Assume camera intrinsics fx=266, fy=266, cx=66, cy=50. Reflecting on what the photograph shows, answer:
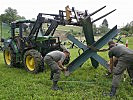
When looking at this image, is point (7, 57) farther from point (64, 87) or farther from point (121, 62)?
point (121, 62)

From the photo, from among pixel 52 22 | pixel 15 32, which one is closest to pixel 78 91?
pixel 52 22

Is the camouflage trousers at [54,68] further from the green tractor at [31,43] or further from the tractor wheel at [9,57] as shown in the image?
the tractor wheel at [9,57]

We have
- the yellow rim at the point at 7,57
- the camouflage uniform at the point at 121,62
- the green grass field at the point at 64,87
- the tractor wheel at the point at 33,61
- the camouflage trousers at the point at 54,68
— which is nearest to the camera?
the green grass field at the point at 64,87

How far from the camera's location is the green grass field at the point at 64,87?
6.92 meters

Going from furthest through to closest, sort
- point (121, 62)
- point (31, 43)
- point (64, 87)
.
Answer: point (31, 43), point (64, 87), point (121, 62)

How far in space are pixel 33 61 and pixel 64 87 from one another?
3.04m

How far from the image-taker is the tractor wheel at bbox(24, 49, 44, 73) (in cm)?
1023

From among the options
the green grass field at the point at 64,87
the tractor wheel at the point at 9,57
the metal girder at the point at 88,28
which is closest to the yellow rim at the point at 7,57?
the tractor wheel at the point at 9,57

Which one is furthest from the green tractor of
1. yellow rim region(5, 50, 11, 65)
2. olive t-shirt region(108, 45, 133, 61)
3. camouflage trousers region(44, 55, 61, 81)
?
olive t-shirt region(108, 45, 133, 61)

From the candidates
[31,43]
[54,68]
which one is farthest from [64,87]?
[31,43]

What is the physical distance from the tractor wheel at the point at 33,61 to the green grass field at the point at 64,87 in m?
0.36

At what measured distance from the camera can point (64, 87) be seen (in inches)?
314

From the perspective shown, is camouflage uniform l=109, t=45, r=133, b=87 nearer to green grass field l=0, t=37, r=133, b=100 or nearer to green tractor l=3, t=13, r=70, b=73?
green grass field l=0, t=37, r=133, b=100

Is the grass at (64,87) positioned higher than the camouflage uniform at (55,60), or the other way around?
the camouflage uniform at (55,60)
